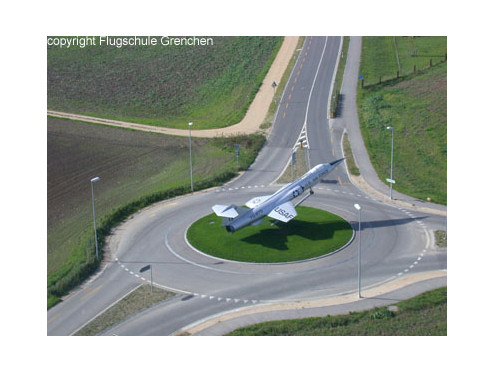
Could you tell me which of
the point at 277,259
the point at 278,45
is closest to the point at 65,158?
the point at 277,259

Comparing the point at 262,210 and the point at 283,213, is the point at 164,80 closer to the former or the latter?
the point at 262,210

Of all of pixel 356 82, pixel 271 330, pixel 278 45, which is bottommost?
pixel 271 330

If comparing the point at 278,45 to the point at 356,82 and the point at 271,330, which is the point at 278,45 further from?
the point at 271,330

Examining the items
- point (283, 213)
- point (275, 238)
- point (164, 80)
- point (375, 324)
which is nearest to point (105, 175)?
point (275, 238)

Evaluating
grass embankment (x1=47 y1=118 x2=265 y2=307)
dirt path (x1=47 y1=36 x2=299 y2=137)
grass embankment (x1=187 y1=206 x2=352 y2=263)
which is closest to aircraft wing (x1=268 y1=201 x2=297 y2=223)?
grass embankment (x1=187 y1=206 x2=352 y2=263)

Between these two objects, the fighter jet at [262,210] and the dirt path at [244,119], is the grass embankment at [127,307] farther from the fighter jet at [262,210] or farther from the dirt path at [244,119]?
the dirt path at [244,119]
